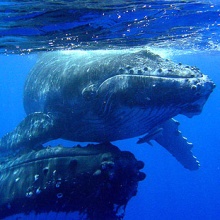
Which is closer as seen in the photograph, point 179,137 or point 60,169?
point 60,169

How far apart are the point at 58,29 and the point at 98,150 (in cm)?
1035

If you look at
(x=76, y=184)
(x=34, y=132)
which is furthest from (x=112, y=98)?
(x=34, y=132)

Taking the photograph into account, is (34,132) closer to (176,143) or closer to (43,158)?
Answer: (43,158)

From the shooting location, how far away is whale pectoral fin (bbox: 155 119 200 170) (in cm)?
1146

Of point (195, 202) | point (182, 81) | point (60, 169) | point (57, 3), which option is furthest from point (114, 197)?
point (195, 202)

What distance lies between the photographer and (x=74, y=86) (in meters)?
8.59

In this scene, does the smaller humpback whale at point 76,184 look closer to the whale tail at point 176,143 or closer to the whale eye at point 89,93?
the whale eye at point 89,93

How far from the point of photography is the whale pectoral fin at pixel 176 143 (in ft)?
37.6

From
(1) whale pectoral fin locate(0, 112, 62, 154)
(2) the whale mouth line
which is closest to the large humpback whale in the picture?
(1) whale pectoral fin locate(0, 112, 62, 154)

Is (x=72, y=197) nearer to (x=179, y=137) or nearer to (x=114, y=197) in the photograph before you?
(x=114, y=197)

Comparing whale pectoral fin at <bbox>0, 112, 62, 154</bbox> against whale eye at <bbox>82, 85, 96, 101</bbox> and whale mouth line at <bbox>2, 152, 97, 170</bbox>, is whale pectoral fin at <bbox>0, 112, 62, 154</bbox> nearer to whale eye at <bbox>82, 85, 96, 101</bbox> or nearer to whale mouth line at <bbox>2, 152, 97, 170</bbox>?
whale mouth line at <bbox>2, 152, 97, 170</bbox>

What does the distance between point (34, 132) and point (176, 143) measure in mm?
6223

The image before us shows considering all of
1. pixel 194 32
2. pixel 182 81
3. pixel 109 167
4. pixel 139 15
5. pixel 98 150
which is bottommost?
pixel 109 167

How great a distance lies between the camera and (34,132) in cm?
886
